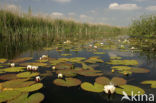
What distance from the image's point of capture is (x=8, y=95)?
1283 mm

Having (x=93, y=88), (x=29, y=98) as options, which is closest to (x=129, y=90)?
(x=93, y=88)

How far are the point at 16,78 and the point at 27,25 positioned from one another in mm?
6569

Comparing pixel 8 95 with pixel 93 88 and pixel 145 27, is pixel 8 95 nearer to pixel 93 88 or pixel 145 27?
pixel 93 88

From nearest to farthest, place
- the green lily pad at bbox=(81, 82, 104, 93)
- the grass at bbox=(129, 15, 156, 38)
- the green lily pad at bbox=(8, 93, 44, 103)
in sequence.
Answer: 1. the green lily pad at bbox=(8, 93, 44, 103)
2. the green lily pad at bbox=(81, 82, 104, 93)
3. the grass at bbox=(129, 15, 156, 38)

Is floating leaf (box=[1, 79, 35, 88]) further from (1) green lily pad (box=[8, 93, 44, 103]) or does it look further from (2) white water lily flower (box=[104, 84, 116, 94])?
(2) white water lily flower (box=[104, 84, 116, 94])

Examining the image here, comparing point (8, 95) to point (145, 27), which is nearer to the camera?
point (8, 95)

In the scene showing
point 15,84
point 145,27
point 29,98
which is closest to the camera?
point 29,98

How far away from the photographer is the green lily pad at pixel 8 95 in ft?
4.01

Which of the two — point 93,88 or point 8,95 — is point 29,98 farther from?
point 93,88

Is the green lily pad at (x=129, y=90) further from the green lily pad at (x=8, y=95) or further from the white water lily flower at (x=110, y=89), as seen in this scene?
the green lily pad at (x=8, y=95)

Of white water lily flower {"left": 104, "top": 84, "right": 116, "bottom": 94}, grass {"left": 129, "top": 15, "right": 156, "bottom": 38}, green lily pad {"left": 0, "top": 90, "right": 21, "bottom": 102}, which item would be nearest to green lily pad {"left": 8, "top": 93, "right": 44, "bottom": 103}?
green lily pad {"left": 0, "top": 90, "right": 21, "bottom": 102}

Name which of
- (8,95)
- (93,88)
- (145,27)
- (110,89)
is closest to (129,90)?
(110,89)

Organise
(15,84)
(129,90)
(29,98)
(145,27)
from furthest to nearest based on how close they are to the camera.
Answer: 1. (145,27)
2. (15,84)
3. (129,90)
4. (29,98)

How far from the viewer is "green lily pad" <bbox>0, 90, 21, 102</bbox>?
1.22 m
